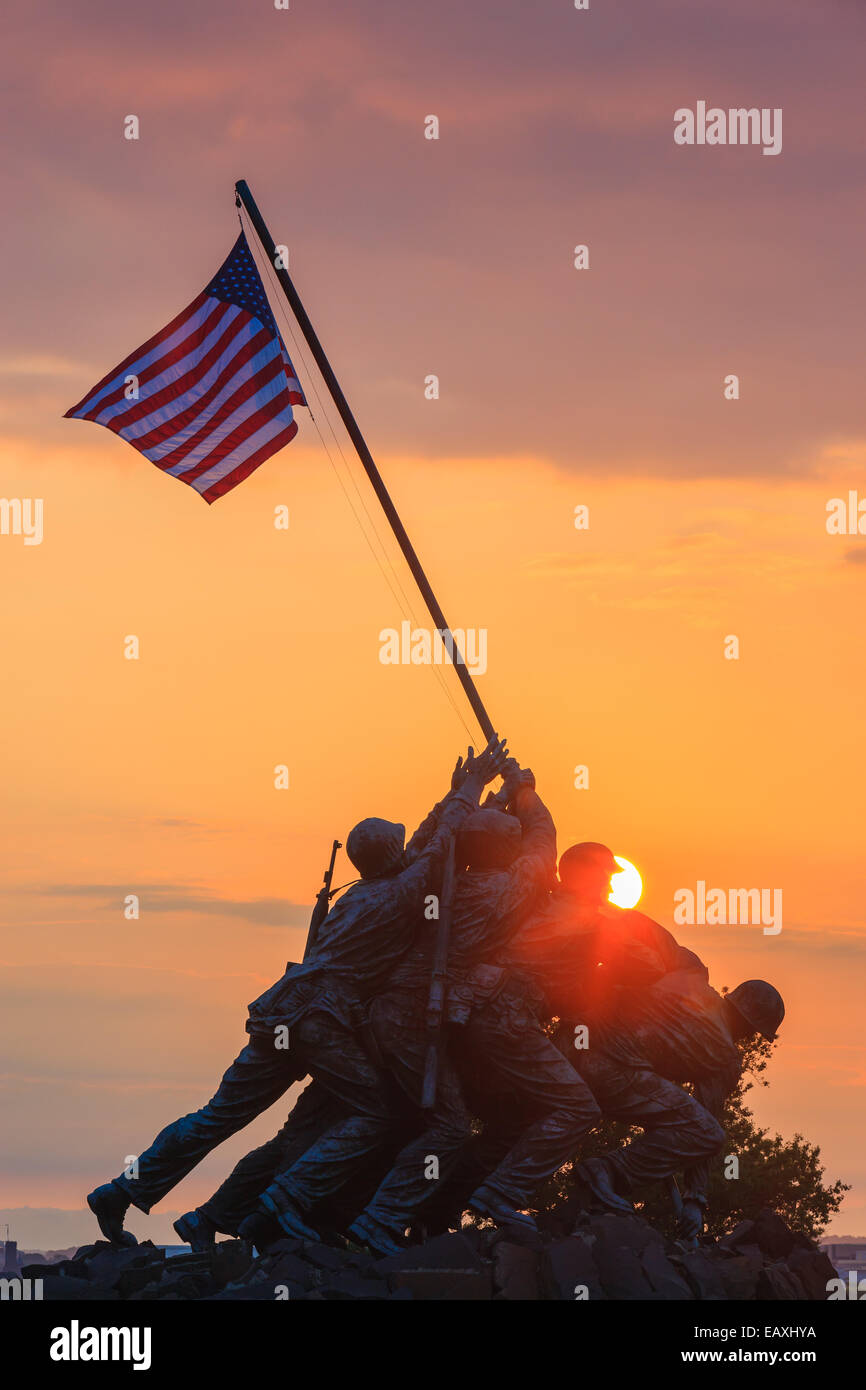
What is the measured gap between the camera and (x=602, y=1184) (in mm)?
20047

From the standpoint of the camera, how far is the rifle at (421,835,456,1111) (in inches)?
774

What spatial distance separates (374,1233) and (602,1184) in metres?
2.13

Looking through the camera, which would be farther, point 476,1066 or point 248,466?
point 248,466

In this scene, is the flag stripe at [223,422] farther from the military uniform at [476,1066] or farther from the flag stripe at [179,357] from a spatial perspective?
the military uniform at [476,1066]

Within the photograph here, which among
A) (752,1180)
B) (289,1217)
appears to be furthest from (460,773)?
(752,1180)

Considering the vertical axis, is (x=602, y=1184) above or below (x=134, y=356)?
below

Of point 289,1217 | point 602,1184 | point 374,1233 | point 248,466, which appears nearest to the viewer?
point 374,1233

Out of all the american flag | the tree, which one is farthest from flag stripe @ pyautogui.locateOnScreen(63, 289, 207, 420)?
the tree

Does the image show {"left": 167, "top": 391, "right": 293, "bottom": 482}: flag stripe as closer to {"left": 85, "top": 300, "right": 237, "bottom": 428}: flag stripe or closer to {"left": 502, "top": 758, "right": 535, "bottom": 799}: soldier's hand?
{"left": 85, "top": 300, "right": 237, "bottom": 428}: flag stripe

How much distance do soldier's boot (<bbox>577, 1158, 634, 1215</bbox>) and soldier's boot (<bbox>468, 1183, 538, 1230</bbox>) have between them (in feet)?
2.63

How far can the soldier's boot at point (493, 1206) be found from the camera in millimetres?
19283

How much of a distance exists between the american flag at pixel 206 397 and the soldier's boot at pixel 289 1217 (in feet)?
21.2

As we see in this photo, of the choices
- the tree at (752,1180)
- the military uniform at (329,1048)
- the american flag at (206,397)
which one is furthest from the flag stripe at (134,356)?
the tree at (752,1180)

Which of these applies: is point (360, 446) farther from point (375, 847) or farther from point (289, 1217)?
point (289, 1217)
